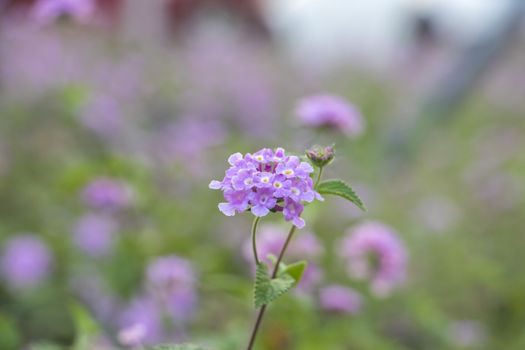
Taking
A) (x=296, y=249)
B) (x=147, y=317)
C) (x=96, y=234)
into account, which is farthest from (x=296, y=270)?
(x=96, y=234)

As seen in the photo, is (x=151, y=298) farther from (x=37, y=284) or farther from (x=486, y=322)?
(x=486, y=322)

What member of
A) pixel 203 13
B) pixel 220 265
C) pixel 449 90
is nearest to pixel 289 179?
pixel 220 265

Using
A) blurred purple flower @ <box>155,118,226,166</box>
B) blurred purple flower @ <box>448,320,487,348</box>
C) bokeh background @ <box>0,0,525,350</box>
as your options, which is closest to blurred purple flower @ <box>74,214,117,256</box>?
bokeh background @ <box>0,0,525,350</box>

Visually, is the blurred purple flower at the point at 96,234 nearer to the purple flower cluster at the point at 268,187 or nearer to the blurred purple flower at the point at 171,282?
the blurred purple flower at the point at 171,282

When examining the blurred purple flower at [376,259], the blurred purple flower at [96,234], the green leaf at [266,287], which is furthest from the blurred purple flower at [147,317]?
the green leaf at [266,287]

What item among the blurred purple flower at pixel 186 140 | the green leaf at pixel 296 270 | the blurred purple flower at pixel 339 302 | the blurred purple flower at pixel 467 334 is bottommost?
the green leaf at pixel 296 270

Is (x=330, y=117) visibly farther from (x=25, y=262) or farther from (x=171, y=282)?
(x=25, y=262)
